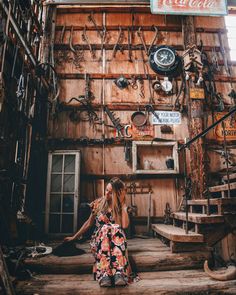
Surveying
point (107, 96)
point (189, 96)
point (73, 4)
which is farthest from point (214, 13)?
point (73, 4)

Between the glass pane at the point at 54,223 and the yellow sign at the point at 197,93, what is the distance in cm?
430

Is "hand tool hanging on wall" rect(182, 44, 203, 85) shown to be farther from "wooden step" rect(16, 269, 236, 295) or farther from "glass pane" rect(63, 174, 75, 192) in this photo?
"wooden step" rect(16, 269, 236, 295)

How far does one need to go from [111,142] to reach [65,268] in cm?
337

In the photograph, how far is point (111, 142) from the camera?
6305mm

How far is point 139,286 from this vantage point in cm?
304

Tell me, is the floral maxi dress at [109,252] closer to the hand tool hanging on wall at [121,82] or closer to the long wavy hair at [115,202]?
the long wavy hair at [115,202]

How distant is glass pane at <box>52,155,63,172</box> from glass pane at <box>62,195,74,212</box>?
0.64 meters

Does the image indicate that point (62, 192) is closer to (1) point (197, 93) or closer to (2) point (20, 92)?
(2) point (20, 92)

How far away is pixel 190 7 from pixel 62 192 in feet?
17.4

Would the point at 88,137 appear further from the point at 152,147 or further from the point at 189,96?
the point at 189,96

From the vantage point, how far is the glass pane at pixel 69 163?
227 inches

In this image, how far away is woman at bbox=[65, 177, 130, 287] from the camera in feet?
10.3

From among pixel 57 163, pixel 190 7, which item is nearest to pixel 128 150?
pixel 57 163

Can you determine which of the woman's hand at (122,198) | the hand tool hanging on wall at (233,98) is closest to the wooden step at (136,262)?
the woman's hand at (122,198)
